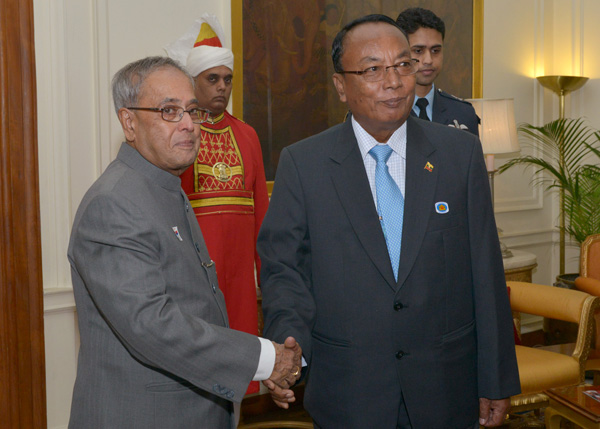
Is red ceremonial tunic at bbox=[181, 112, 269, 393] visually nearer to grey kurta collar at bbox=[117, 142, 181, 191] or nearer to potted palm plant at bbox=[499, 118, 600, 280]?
grey kurta collar at bbox=[117, 142, 181, 191]

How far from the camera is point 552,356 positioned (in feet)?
11.7

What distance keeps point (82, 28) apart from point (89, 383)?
7.26 feet

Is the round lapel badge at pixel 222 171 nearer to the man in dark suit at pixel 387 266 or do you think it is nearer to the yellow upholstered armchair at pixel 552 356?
the man in dark suit at pixel 387 266

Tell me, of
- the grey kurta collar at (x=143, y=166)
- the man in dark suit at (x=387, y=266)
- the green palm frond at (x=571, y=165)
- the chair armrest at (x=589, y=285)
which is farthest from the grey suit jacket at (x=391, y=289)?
the green palm frond at (x=571, y=165)

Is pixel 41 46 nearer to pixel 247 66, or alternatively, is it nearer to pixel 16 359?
pixel 247 66

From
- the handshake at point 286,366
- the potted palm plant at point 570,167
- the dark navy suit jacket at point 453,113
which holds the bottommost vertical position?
the handshake at point 286,366

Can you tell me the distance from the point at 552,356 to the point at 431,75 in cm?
172

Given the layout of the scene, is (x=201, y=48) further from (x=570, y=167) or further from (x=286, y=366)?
(x=570, y=167)

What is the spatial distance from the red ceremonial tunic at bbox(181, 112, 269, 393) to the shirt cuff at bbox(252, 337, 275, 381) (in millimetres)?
1401

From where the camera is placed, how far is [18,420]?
3.02 meters

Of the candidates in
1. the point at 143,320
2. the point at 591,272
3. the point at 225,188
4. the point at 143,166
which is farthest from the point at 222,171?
the point at 591,272

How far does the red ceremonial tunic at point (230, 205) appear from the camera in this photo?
3.09 meters

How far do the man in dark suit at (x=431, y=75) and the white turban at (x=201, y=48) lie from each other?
93 cm

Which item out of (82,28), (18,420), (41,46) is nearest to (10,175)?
(41,46)
